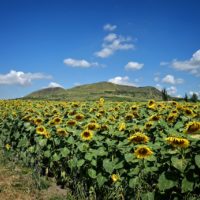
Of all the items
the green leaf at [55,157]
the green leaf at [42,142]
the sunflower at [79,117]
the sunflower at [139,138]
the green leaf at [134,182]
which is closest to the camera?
the green leaf at [134,182]

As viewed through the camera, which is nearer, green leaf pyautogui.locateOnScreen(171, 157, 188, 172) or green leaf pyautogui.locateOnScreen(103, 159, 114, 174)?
green leaf pyautogui.locateOnScreen(171, 157, 188, 172)

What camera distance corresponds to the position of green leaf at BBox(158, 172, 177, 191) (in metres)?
4.07

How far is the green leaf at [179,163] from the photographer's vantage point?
3981 millimetres

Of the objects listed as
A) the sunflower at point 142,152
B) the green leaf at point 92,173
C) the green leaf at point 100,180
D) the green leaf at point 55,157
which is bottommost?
the green leaf at point 100,180

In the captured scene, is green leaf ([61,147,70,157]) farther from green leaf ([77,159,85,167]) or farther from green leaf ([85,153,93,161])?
green leaf ([85,153,93,161])

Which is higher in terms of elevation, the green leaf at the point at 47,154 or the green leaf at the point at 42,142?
the green leaf at the point at 42,142

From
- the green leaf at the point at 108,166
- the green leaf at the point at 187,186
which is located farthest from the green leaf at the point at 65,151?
the green leaf at the point at 187,186

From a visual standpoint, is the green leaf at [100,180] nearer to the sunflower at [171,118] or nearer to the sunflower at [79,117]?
the sunflower at [171,118]

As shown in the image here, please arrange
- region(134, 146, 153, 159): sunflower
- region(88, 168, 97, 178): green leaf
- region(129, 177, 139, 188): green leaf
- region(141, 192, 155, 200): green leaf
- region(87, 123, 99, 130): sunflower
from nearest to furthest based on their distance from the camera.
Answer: region(141, 192, 155, 200): green leaf → region(134, 146, 153, 159): sunflower → region(129, 177, 139, 188): green leaf → region(88, 168, 97, 178): green leaf → region(87, 123, 99, 130): sunflower

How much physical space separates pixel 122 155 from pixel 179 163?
1.42 metres

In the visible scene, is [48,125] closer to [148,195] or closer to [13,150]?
[13,150]

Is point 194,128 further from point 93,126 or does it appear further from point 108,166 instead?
point 93,126

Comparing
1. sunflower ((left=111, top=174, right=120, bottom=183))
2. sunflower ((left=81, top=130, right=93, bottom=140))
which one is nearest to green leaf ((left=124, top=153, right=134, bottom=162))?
sunflower ((left=111, top=174, right=120, bottom=183))

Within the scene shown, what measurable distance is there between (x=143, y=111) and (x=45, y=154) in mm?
2389
